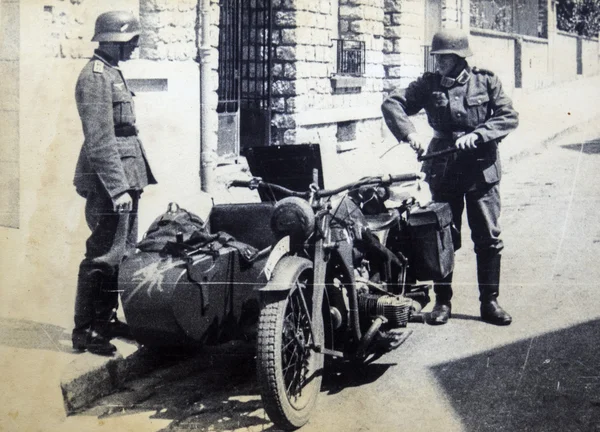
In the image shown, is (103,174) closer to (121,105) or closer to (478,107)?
(121,105)

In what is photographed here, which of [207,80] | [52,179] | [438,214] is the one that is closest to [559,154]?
[207,80]

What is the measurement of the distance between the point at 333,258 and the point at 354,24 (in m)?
9.59

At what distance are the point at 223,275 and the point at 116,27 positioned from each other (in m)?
1.56

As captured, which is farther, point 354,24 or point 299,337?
point 354,24

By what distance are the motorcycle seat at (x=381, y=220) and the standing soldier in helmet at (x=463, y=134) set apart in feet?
2.18

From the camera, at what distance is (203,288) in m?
4.23

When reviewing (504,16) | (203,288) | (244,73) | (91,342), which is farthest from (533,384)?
(504,16)

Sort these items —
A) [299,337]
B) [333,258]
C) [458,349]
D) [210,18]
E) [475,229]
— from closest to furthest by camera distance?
1. [299,337]
2. [333,258]
3. [458,349]
4. [475,229]
5. [210,18]

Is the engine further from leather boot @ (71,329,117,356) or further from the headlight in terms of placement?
leather boot @ (71,329,117,356)

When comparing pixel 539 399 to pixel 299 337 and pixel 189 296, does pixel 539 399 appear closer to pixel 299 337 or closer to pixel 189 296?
pixel 299 337

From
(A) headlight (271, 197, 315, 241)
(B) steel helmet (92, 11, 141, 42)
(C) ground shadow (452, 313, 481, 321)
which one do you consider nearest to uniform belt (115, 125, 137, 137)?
(B) steel helmet (92, 11, 141, 42)

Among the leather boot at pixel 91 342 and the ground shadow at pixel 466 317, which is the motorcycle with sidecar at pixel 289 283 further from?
the ground shadow at pixel 466 317

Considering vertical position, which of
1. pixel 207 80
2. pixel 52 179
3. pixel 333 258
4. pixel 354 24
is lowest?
pixel 333 258

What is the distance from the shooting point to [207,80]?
9.70m
